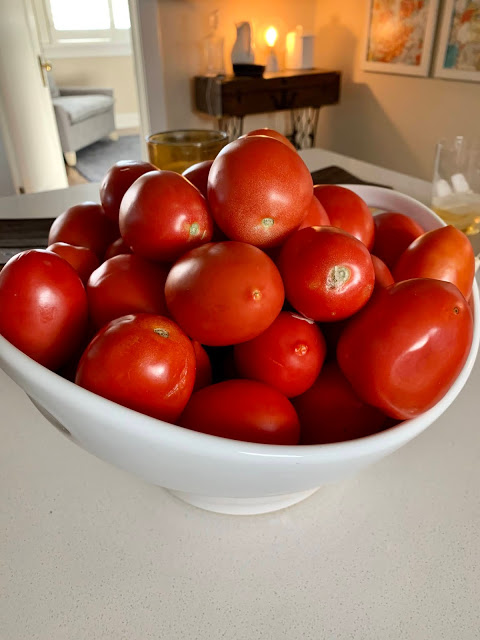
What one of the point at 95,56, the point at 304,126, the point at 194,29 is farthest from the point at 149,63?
the point at 95,56

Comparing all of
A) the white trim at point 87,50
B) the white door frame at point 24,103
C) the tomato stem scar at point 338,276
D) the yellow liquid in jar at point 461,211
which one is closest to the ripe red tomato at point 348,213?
the tomato stem scar at point 338,276

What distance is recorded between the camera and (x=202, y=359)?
38cm

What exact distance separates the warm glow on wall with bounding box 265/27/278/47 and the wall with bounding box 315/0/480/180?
1.38ft

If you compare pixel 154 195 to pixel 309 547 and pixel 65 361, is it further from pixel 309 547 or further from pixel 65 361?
pixel 309 547

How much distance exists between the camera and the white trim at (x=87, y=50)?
515 cm

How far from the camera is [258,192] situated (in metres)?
0.35

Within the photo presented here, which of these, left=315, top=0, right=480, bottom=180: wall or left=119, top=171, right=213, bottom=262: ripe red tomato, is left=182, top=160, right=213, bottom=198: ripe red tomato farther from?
left=315, top=0, right=480, bottom=180: wall

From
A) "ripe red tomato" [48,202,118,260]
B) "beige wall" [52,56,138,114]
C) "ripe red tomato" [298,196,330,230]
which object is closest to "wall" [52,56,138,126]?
"beige wall" [52,56,138,114]

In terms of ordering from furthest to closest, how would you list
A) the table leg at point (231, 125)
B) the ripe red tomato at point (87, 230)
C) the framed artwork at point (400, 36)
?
the table leg at point (231, 125), the framed artwork at point (400, 36), the ripe red tomato at point (87, 230)

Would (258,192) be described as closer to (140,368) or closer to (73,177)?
(140,368)

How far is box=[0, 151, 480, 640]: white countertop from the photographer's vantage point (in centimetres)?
32

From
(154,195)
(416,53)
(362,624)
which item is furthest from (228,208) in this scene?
(416,53)

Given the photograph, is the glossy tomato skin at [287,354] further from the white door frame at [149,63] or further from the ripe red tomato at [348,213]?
the white door frame at [149,63]

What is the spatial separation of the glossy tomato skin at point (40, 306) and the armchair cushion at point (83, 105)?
164 inches
